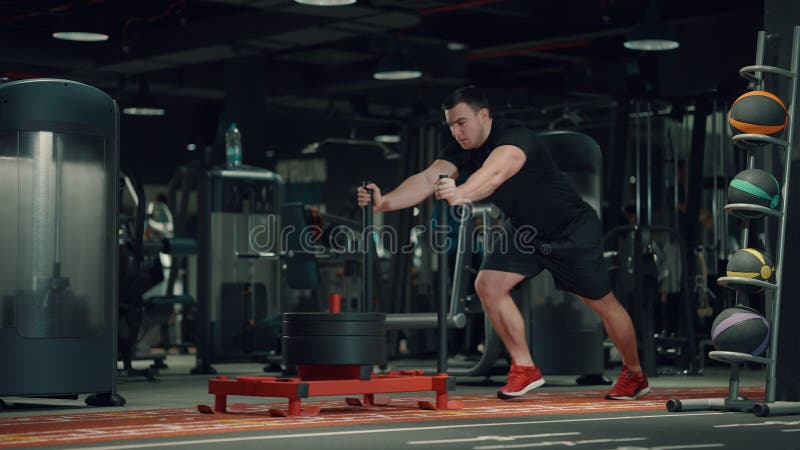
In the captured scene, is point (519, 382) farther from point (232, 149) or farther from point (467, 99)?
point (232, 149)

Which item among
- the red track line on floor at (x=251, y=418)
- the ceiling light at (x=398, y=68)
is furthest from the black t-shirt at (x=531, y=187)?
the ceiling light at (x=398, y=68)

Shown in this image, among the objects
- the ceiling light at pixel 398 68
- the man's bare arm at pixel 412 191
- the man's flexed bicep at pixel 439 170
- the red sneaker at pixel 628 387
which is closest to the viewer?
the man's bare arm at pixel 412 191

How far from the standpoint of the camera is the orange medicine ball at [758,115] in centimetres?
571

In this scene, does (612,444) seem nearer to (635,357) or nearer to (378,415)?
(378,415)

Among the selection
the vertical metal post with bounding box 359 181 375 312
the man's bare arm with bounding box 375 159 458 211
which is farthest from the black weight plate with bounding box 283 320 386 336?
the man's bare arm with bounding box 375 159 458 211

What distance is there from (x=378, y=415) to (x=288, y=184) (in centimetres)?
1711

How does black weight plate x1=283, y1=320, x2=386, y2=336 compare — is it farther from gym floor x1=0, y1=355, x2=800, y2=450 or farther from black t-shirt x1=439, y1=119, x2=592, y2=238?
black t-shirt x1=439, y1=119, x2=592, y2=238

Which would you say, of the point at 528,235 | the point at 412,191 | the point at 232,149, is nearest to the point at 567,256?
the point at 528,235

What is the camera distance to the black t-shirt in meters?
6.66

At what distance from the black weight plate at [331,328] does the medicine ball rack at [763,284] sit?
1.42 meters

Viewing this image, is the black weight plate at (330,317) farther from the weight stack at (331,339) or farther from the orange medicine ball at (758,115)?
the orange medicine ball at (758,115)

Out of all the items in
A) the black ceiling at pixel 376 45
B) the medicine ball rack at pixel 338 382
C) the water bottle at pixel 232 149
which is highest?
the black ceiling at pixel 376 45

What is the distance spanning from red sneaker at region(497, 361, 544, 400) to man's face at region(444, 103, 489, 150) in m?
1.17

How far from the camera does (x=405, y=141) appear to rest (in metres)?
12.5
